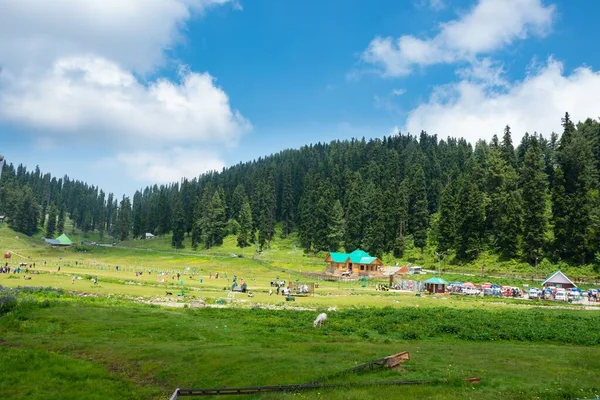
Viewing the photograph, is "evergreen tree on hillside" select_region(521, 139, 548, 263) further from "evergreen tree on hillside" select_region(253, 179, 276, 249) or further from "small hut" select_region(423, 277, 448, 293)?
"evergreen tree on hillside" select_region(253, 179, 276, 249)

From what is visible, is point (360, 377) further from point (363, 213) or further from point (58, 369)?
point (363, 213)

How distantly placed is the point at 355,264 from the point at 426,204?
37632mm

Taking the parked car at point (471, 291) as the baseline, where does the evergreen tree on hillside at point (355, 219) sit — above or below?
above

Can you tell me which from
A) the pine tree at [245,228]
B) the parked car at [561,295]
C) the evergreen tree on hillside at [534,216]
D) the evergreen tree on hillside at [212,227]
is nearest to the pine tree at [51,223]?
the evergreen tree on hillside at [212,227]

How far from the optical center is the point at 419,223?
120m

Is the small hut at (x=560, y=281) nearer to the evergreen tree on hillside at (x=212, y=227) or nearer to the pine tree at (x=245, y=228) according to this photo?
the pine tree at (x=245, y=228)

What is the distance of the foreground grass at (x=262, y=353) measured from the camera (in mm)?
14078

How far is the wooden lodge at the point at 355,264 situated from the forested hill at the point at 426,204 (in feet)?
56.6

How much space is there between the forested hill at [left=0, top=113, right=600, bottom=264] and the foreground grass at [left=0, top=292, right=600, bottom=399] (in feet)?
194

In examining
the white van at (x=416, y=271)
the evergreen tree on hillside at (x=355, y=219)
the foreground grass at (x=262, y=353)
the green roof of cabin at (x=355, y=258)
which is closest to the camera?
the foreground grass at (x=262, y=353)

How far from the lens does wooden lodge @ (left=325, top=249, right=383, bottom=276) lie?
97000 millimetres

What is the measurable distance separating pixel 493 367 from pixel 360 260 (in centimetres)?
8260

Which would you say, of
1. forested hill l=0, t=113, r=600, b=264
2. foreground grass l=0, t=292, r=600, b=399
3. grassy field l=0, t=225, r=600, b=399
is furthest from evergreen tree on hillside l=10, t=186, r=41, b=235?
foreground grass l=0, t=292, r=600, b=399

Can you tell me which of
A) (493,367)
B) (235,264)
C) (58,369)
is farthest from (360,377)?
(235,264)
